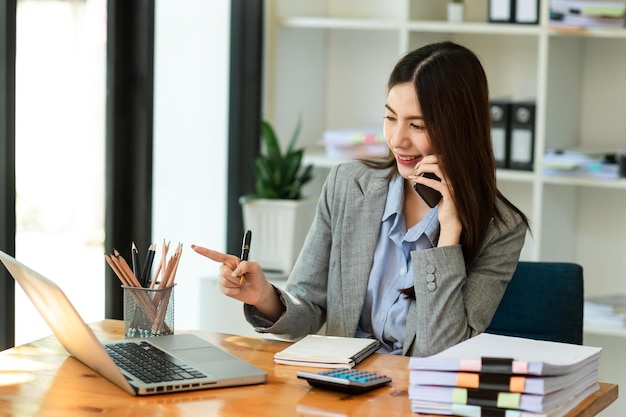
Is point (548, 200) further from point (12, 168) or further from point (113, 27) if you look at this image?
point (12, 168)

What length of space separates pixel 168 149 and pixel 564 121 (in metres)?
1.35

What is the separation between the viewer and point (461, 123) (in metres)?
2.05

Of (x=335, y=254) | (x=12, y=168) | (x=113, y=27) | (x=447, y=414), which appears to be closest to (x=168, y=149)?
(x=113, y=27)

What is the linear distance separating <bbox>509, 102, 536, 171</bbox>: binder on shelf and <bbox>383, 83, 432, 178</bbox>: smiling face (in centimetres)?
133

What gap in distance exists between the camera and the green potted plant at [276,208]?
10.8ft

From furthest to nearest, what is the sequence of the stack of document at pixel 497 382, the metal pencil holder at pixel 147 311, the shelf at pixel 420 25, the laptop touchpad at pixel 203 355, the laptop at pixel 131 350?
1. the shelf at pixel 420 25
2. the metal pencil holder at pixel 147 311
3. the laptop touchpad at pixel 203 355
4. the laptop at pixel 131 350
5. the stack of document at pixel 497 382

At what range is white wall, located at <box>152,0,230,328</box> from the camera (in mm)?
3197

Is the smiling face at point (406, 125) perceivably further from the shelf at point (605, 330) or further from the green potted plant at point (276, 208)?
the shelf at point (605, 330)

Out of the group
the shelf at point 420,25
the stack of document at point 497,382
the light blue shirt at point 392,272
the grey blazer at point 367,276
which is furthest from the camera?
the shelf at point 420,25

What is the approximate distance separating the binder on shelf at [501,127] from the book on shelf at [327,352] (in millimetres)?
1639

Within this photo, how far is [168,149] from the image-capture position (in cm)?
323

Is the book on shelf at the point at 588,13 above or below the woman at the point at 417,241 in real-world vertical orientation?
above

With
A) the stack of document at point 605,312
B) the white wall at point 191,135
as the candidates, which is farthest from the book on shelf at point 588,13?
the white wall at point 191,135

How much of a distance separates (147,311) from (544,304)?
887 millimetres
